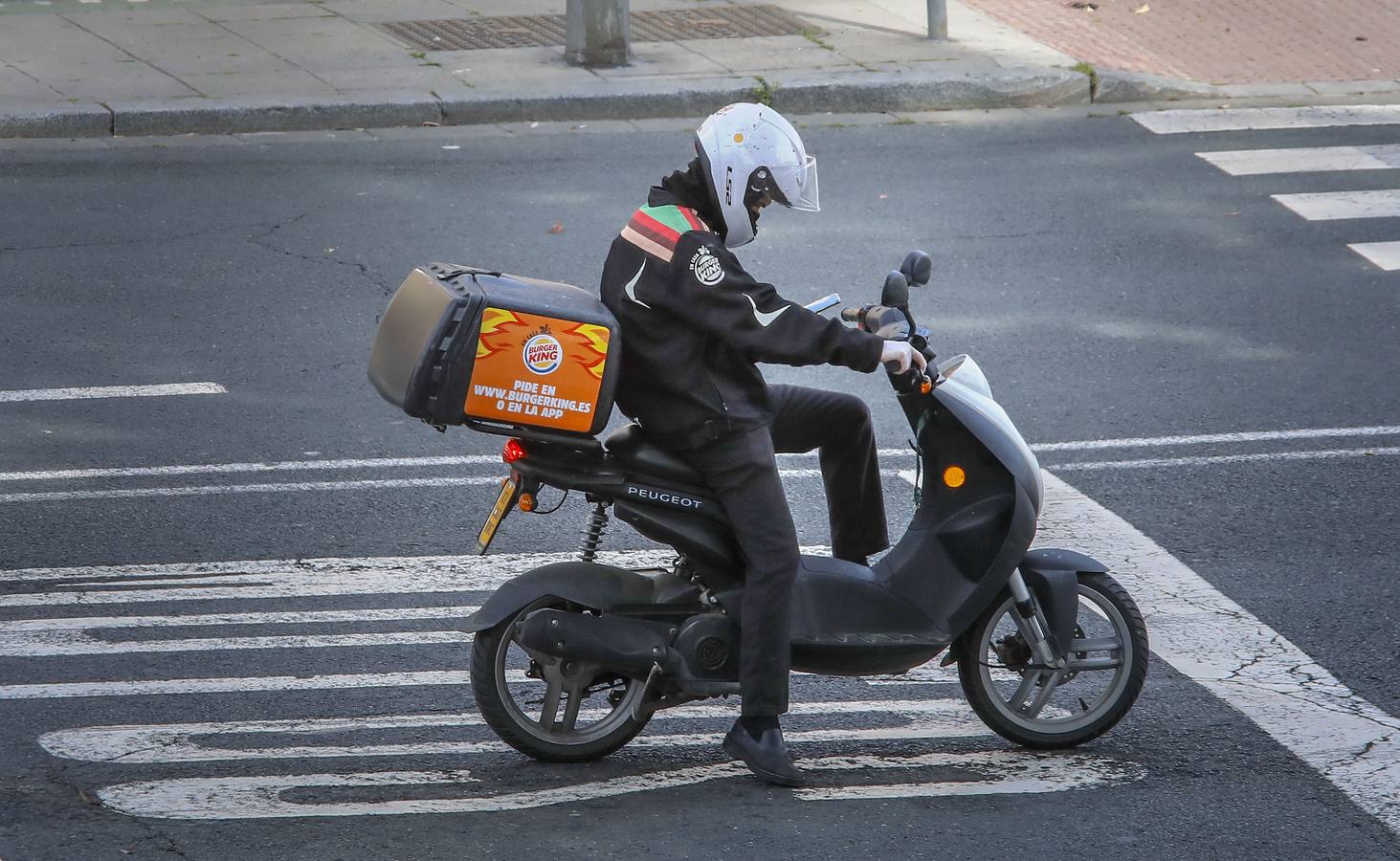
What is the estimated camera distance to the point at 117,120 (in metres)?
11.8

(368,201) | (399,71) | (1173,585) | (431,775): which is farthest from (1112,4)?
(431,775)

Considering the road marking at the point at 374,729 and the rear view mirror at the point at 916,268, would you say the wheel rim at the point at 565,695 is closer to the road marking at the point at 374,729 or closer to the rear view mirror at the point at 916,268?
the road marking at the point at 374,729

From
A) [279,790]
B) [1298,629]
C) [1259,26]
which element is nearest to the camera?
[279,790]

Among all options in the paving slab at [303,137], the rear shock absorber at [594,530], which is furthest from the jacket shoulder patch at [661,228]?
the paving slab at [303,137]

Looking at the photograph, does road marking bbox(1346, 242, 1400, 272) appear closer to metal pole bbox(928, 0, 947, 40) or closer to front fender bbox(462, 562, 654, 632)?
metal pole bbox(928, 0, 947, 40)

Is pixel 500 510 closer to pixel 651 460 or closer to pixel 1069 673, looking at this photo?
pixel 651 460

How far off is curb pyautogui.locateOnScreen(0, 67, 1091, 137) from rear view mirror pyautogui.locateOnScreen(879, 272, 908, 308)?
774 centimetres

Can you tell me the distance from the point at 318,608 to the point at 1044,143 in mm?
7310

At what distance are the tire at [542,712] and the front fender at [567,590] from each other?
0.03m

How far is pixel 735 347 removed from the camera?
15.5 ft

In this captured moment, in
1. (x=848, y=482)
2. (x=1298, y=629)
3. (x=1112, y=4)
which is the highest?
(x=1112, y=4)

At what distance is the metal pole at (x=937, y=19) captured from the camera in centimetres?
1377

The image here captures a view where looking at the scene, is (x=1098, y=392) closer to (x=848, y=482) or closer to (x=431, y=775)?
(x=848, y=482)

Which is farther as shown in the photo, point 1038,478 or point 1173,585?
point 1173,585
